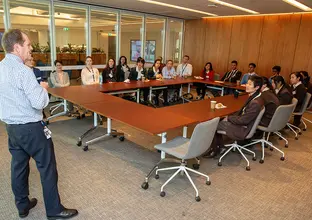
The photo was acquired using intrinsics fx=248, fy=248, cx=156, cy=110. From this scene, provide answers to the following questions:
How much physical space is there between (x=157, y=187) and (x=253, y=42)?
6847mm

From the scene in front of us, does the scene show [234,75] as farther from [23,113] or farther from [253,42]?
[23,113]

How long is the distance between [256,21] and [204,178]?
656 centimetres

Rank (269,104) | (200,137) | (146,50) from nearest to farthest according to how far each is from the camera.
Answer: (200,137) < (269,104) < (146,50)

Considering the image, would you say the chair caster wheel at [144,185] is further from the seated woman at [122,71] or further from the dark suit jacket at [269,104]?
the seated woman at [122,71]

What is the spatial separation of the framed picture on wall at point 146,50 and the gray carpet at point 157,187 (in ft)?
18.5

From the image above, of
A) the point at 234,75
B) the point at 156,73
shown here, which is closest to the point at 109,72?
the point at 156,73

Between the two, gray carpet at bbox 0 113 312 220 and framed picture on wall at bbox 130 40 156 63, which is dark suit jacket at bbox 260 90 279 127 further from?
framed picture on wall at bbox 130 40 156 63

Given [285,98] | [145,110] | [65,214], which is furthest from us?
[285,98]

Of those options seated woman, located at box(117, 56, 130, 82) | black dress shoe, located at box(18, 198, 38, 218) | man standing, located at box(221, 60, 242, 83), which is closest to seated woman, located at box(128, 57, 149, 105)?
seated woman, located at box(117, 56, 130, 82)

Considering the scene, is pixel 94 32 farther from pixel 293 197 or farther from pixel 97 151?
pixel 293 197

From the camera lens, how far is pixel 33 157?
198 centimetres

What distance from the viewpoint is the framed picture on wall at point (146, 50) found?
898 cm

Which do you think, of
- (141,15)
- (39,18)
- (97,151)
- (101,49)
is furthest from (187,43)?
(97,151)

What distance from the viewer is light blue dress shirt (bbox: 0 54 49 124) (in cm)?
178
